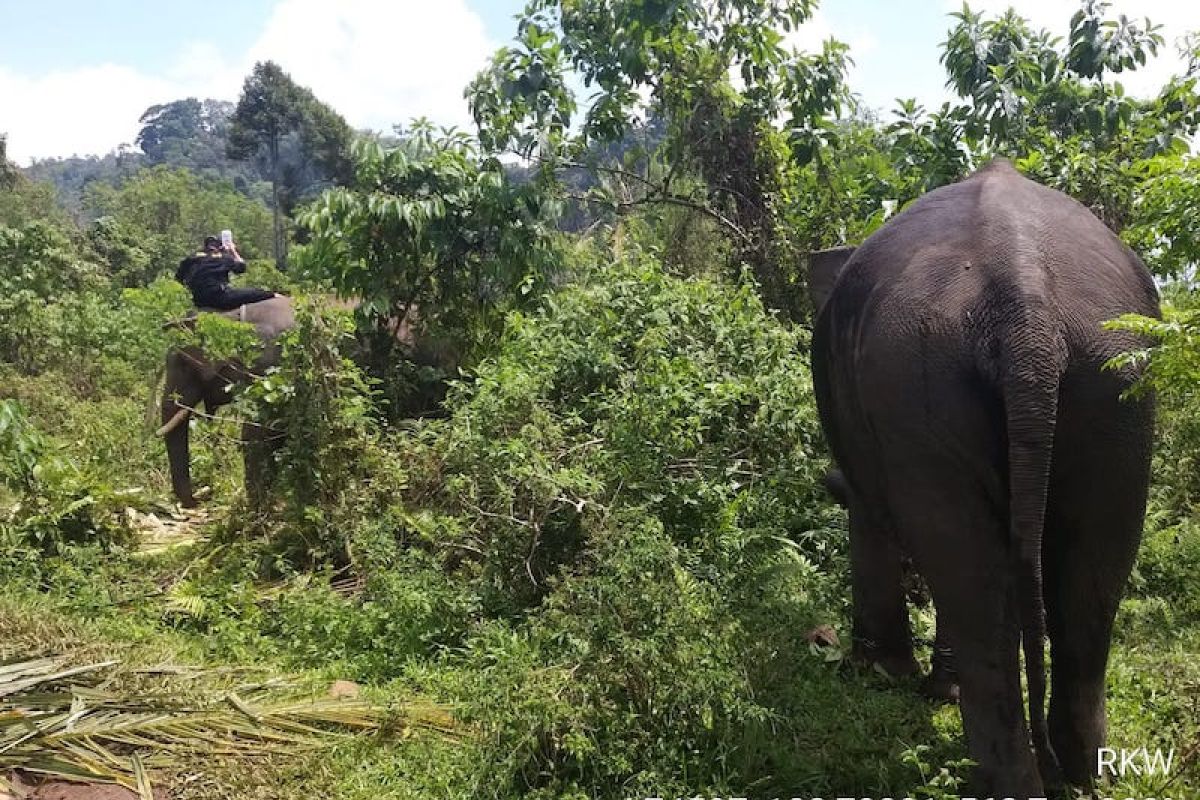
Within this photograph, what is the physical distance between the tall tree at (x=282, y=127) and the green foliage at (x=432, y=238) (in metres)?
32.0

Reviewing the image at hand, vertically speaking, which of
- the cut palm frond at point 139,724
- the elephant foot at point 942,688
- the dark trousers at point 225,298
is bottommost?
the elephant foot at point 942,688

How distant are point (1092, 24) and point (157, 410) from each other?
9.03 meters

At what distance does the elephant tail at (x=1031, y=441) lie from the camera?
2.62 metres

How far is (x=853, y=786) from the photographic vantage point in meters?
3.34

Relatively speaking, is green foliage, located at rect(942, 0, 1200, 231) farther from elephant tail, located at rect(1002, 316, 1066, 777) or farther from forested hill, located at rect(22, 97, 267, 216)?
forested hill, located at rect(22, 97, 267, 216)

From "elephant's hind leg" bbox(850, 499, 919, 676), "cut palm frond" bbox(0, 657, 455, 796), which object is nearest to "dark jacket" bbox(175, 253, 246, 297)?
"cut palm frond" bbox(0, 657, 455, 796)

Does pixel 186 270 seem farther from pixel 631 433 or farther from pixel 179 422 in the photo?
pixel 631 433

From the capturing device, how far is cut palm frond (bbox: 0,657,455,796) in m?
3.50

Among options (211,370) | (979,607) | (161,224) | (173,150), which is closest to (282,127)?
(161,224)

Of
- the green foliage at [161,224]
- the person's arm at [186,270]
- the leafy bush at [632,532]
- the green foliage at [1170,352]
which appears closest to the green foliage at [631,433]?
the leafy bush at [632,532]

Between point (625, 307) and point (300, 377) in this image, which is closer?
point (300, 377)

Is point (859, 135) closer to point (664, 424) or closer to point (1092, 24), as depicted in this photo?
point (1092, 24)

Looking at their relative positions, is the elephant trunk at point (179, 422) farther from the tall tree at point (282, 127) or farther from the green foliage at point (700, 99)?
the tall tree at point (282, 127)

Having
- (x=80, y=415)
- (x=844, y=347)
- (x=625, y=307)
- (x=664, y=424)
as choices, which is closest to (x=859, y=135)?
(x=625, y=307)
